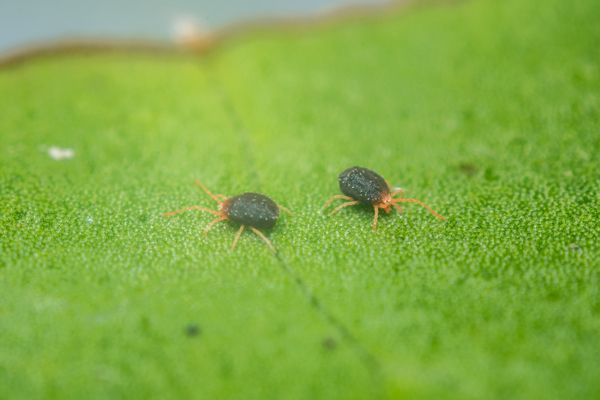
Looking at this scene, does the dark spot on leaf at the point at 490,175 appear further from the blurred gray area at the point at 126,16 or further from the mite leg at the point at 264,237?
the blurred gray area at the point at 126,16

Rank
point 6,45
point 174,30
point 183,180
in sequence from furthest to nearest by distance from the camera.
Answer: point 174,30 → point 6,45 → point 183,180

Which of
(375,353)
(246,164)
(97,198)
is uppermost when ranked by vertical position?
(246,164)

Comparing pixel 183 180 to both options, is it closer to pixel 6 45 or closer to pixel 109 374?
pixel 109 374

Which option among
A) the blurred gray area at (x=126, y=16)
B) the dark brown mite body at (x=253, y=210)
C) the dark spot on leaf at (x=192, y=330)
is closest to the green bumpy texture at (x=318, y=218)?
the dark spot on leaf at (x=192, y=330)

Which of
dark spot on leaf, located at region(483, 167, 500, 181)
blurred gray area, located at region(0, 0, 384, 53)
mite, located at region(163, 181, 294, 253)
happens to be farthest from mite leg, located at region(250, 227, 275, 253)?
blurred gray area, located at region(0, 0, 384, 53)

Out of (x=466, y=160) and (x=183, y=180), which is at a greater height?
(x=466, y=160)

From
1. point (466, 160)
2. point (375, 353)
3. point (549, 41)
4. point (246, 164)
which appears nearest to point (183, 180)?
point (246, 164)

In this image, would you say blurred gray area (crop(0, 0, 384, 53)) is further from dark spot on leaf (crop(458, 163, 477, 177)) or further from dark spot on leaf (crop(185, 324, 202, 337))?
dark spot on leaf (crop(185, 324, 202, 337))

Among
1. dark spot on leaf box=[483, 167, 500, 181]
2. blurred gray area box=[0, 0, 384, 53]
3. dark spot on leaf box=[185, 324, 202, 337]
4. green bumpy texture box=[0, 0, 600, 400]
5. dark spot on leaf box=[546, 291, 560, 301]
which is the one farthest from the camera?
blurred gray area box=[0, 0, 384, 53]
